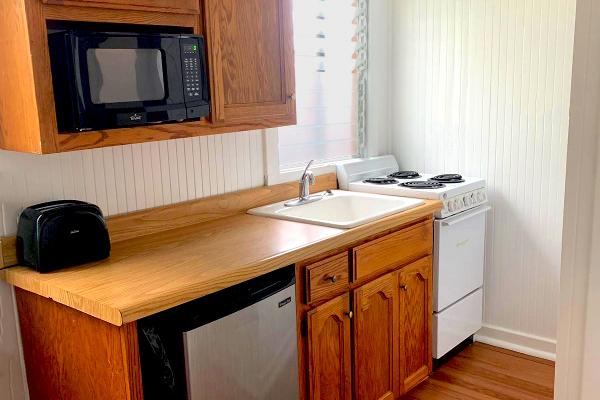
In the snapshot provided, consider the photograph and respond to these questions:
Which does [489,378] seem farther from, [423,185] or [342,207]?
[342,207]

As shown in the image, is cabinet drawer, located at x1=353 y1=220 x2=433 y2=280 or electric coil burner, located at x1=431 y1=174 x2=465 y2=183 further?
electric coil burner, located at x1=431 y1=174 x2=465 y2=183

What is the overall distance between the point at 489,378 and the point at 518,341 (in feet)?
1.30

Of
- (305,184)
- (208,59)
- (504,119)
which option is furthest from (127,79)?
(504,119)

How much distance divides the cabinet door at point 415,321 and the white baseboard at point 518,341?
591 millimetres

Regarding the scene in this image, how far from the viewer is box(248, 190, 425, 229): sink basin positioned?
2.63 metres

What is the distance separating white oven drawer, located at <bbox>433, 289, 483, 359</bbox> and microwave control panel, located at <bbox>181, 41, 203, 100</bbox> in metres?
1.65

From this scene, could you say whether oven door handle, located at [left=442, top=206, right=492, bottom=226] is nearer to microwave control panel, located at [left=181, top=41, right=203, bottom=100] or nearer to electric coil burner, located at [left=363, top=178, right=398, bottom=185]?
electric coil burner, located at [left=363, top=178, right=398, bottom=185]

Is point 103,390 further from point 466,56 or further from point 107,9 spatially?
point 466,56

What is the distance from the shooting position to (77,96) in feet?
5.53

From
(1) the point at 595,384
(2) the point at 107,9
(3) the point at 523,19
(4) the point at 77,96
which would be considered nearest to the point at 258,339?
(4) the point at 77,96

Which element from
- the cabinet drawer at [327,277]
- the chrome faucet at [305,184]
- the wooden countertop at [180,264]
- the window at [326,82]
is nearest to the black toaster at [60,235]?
the wooden countertop at [180,264]

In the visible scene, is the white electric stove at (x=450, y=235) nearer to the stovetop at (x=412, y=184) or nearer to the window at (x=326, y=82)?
the stovetop at (x=412, y=184)

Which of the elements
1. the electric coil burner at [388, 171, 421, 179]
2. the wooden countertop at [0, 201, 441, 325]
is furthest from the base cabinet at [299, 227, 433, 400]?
the electric coil burner at [388, 171, 421, 179]

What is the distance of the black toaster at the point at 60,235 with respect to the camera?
179 centimetres
